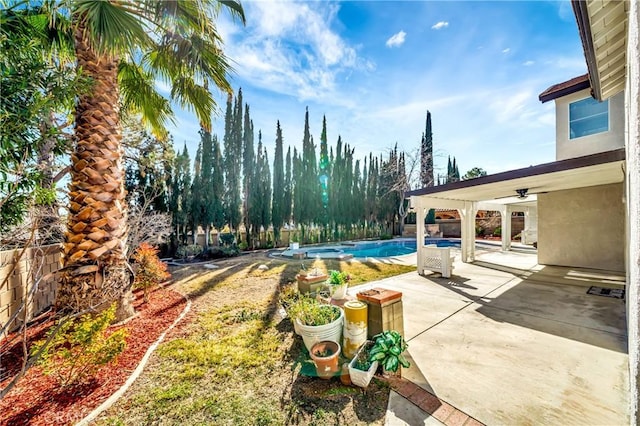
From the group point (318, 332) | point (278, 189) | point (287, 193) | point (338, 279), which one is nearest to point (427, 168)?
point (287, 193)

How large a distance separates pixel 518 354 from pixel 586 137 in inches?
370

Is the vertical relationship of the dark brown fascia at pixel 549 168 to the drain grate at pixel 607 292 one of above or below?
above

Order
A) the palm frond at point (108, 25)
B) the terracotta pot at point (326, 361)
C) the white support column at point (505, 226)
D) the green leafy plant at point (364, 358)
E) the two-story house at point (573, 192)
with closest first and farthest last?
the green leafy plant at point (364, 358)
the terracotta pot at point (326, 361)
the palm frond at point (108, 25)
the two-story house at point (573, 192)
the white support column at point (505, 226)

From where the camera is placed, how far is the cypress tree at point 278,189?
2020cm

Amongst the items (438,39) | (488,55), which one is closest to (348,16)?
(438,39)

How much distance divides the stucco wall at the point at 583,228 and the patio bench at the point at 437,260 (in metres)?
5.41

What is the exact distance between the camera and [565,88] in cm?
886

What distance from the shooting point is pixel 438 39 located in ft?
22.4

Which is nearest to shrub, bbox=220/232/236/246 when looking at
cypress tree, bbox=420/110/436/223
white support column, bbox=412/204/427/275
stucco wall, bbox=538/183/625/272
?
white support column, bbox=412/204/427/275

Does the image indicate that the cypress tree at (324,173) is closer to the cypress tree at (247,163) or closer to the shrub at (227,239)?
the cypress tree at (247,163)

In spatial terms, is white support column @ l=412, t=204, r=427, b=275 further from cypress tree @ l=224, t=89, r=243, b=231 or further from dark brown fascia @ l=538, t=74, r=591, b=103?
cypress tree @ l=224, t=89, r=243, b=231

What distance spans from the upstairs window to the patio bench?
254 inches

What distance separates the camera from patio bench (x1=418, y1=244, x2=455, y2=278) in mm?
→ 8172

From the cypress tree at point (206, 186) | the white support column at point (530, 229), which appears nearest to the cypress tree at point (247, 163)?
the cypress tree at point (206, 186)
